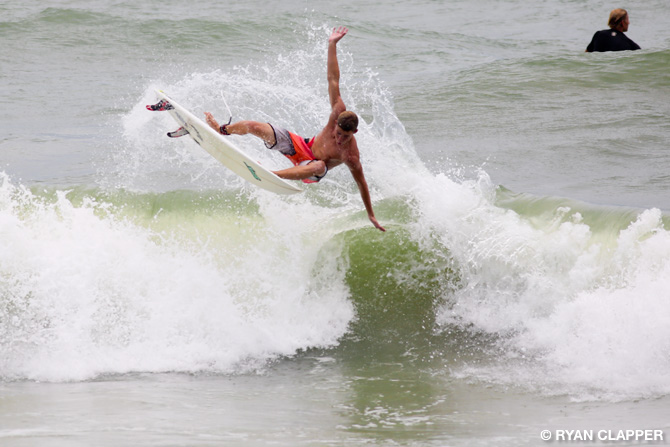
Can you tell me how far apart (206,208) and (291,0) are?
15053mm

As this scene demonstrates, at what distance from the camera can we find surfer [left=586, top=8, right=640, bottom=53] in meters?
11.9

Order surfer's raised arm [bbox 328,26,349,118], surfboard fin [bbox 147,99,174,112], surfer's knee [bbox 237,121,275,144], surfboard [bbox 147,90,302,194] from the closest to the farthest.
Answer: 1. surfer's raised arm [bbox 328,26,349,118]
2. surfboard [bbox 147,90,302,194]
3. surfer's knee [bbox 237,121,275,144]
4. surfboard fin [bbox 147,99,174,112]

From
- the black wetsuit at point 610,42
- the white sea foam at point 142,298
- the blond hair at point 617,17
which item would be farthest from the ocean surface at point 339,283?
the blond hair at point 617,17

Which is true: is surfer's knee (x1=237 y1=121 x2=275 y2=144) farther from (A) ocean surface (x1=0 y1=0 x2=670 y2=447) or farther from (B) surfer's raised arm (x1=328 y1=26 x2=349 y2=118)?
(A) ocean surface (x1=0 y1=0 x2=670 y2=447)

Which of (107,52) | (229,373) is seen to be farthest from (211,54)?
(229,373)

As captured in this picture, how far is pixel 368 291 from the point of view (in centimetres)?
740

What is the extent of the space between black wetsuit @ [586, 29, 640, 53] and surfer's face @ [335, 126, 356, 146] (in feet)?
23.0

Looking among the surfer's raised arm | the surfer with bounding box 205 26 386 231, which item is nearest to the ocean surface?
the surfer with bounding box 205 26 386 231

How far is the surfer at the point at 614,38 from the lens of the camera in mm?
11906

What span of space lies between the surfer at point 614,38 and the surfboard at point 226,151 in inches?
282

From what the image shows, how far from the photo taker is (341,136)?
6.20 m

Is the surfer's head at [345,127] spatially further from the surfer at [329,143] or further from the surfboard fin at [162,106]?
the surfboard fin at [162,106]

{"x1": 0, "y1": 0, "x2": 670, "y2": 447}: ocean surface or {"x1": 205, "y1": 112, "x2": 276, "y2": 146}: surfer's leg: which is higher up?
{"x1": 205, "y1": 112, "x2": 276, "y2": 146}: surfer's leg

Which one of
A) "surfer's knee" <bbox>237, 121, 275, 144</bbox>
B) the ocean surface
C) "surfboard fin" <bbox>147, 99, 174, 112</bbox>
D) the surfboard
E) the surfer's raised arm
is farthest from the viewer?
"surfboard fin" <bbox>147, 99, 174, 112</bbox>
